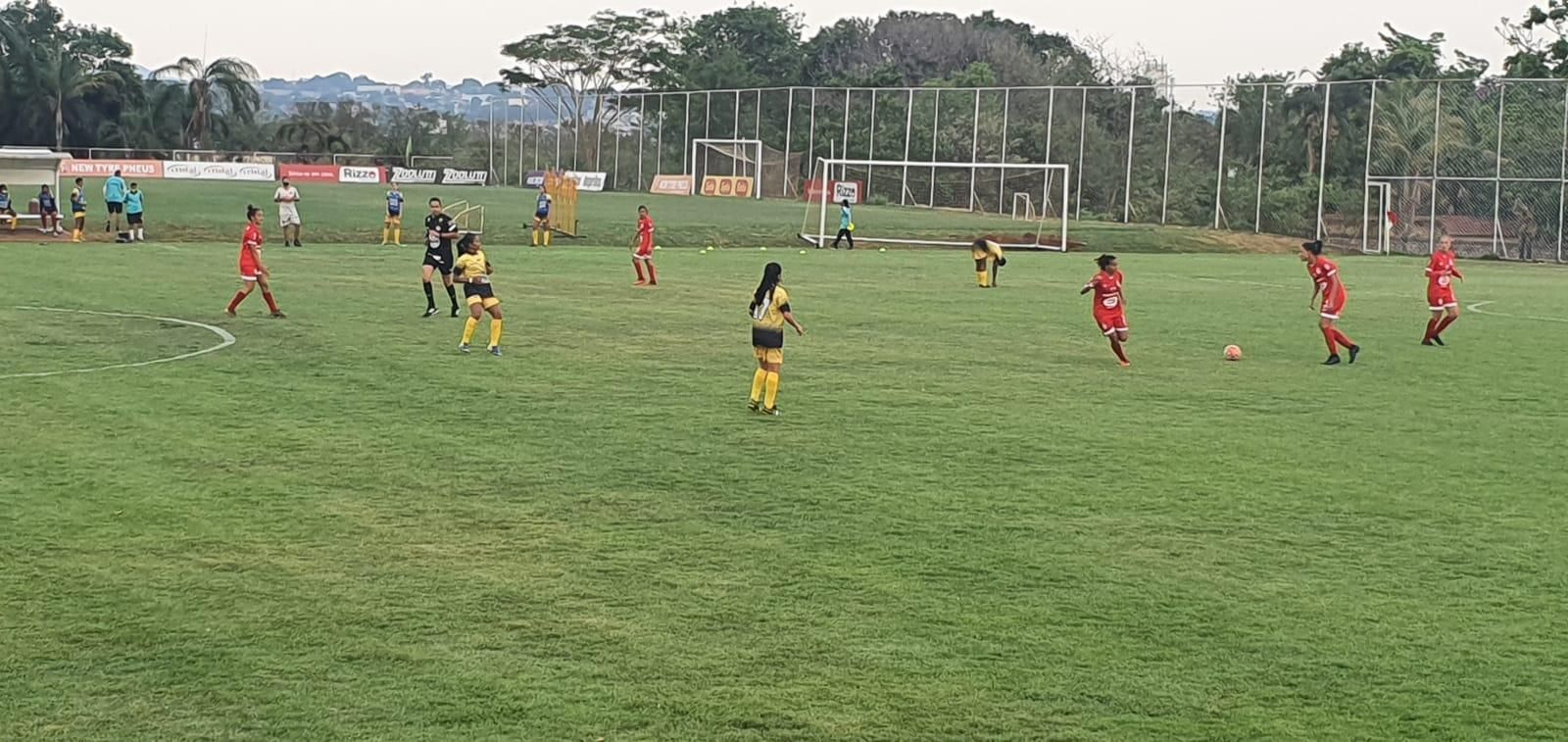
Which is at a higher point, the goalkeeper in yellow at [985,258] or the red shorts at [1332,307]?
the goalkeeper in yellow at [985,258]

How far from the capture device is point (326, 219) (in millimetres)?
51469

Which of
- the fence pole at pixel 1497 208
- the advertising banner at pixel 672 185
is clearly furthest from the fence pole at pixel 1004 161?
the fence pole at pixel 1497 208

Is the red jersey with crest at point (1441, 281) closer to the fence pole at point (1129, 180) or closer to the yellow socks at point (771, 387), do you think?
the yellow socks at point (771, 387)

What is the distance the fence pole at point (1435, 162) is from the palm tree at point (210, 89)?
207ft

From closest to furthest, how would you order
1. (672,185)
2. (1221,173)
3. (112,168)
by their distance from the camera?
(1221,173) → (112,168) → (672,185)

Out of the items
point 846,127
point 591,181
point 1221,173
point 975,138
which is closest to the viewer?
point 1221,173

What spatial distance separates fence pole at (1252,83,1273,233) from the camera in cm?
6062

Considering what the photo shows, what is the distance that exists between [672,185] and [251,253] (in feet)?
204

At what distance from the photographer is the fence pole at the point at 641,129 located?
8750 centimetres

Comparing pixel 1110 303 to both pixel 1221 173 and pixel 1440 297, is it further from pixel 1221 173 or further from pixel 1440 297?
pixel 1221 173

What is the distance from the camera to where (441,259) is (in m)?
24.8

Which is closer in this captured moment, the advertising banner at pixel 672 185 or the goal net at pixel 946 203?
the goal net at pixel 946 203

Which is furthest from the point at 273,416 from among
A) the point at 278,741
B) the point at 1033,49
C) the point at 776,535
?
the point at 1033,49

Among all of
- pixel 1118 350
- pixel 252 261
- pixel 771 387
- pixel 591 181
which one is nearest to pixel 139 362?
pixel 252 261
